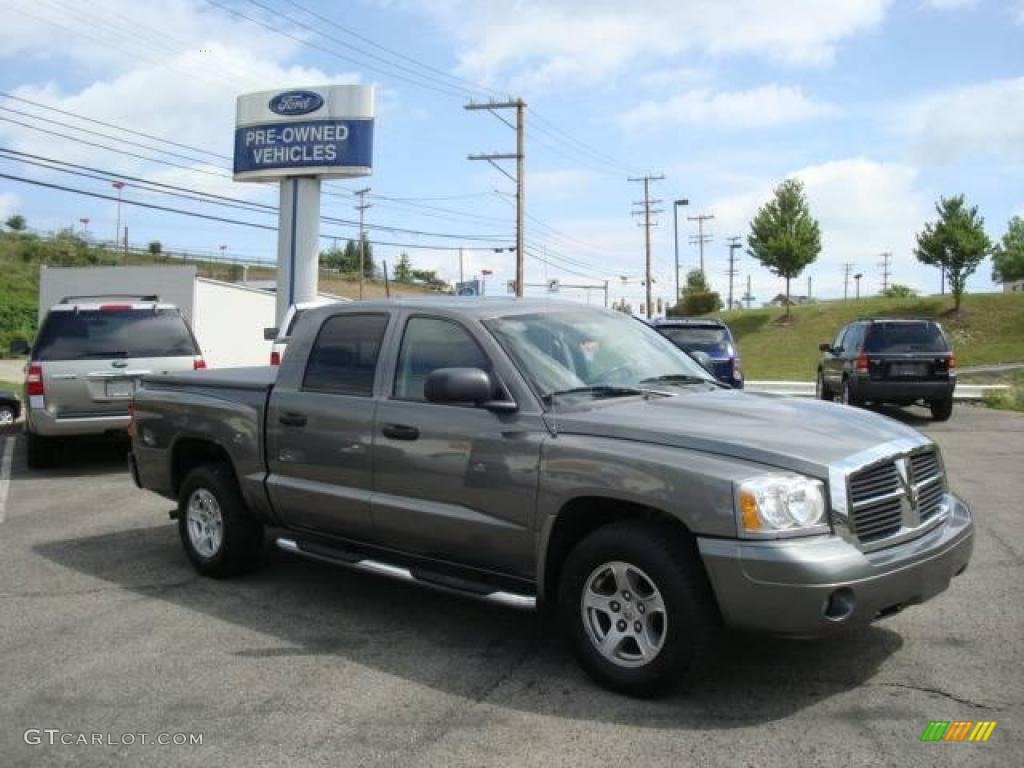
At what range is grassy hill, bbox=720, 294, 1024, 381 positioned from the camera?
40.7 metres

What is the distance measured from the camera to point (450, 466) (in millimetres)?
4641

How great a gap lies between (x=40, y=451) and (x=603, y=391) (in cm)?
817

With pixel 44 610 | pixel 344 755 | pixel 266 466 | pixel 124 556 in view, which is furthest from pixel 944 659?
pixel 124 556

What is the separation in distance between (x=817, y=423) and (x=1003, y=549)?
10.5 ft

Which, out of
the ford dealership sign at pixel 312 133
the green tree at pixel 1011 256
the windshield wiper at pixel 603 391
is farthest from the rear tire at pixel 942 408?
the green tree at pixel 1011 256

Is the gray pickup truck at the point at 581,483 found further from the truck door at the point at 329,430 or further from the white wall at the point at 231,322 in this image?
the white wall at the point at 231,322

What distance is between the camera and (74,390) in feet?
32.7

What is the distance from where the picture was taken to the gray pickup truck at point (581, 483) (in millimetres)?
3732

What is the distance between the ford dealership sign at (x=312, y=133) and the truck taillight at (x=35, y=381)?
1377 cm

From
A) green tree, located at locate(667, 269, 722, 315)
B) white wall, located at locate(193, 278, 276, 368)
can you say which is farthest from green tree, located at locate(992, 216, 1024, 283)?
white wall, located at locate(193, 278, 276, 368)

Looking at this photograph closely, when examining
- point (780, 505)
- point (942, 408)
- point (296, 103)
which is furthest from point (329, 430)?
point (296, 103)

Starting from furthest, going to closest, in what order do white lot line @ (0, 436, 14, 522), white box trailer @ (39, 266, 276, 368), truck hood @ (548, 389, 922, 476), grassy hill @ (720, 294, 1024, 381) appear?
grassy hill @ (720, 294, 1024, 381)
white box trailer @ (39, 266, 276, 368)
white lot line @ (0, 436, 14, 522)
truck hood @ (548, 389, 922, 476)

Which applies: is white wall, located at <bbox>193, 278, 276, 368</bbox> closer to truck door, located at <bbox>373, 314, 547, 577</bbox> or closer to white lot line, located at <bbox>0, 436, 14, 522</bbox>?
white lot line, located at <bbox>0, 436, 14, 522</bbox>

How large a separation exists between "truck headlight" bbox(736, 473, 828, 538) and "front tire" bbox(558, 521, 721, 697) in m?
0.35
